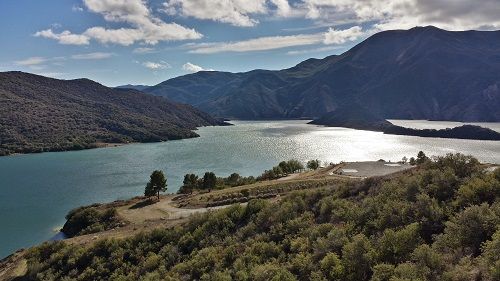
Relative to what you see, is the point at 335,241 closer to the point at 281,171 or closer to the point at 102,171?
the point at 281,171

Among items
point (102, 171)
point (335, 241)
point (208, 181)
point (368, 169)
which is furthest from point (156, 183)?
point (102, 171)

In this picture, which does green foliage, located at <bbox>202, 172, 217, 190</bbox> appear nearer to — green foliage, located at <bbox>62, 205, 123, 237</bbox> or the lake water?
the lake water

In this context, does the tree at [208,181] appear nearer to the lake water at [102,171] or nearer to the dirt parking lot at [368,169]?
the lake water at [102,171]

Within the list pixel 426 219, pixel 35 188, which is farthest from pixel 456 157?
pixel 35 188

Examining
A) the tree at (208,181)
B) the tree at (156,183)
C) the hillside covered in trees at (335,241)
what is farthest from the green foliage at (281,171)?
the hillside covered in trees at (335,241)

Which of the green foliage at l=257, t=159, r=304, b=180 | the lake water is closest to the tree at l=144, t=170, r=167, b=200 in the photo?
the lake water

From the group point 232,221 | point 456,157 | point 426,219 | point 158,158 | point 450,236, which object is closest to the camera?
point 450,236

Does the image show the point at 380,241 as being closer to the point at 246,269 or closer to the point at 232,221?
the point at 246,269

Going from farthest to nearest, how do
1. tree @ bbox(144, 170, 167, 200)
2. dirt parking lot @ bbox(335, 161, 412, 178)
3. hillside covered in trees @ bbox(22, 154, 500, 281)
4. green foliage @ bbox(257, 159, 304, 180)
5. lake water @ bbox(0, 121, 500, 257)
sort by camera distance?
1. green foliage @ bbox(257, 159, 304, 180)
2. dirt parking lot @ bbox(335, 161, 412, 178)
3. lake water @ bbox(0, 121, 500, 257)
4. tree @ bbox(144, 170, 167, 200)
5. hillside covered in trees @ bbox(22, 154, 500, 281)
